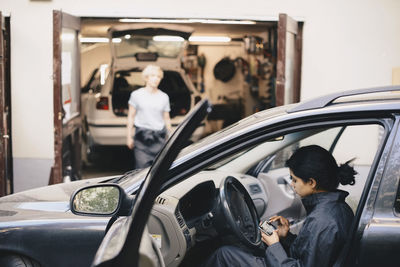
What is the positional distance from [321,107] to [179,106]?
8.49 metres

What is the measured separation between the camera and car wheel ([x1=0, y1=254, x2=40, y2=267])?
3.08 m

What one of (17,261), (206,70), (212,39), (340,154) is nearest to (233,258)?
(17,261)

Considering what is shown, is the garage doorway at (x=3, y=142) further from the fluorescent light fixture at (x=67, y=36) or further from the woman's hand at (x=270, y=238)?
the woman's hand at (x=270, y=238)

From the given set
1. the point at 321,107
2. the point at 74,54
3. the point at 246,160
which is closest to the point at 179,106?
the point at 74,54

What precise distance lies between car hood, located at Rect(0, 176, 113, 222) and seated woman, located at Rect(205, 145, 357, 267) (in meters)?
0.87

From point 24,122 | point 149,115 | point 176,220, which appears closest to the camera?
point 176,220

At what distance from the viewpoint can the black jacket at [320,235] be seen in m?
Result: 2.73

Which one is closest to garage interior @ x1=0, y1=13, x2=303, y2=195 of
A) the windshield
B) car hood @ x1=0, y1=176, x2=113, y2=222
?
the windshield

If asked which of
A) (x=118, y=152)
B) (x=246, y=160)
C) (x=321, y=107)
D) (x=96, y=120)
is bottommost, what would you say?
(x=118, y=152)

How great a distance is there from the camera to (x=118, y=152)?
12.4m

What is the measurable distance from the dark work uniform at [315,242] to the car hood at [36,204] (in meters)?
0.87

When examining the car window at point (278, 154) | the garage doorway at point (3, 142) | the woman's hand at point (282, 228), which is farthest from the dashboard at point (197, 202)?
the garage doorway at point (3, 142)

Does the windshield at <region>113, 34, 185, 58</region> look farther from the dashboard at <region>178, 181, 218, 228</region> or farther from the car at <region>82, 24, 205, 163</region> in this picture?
the dashboard at <region>178, 181, 218, 228</region>

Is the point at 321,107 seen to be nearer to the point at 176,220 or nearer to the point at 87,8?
the point at 176,220
